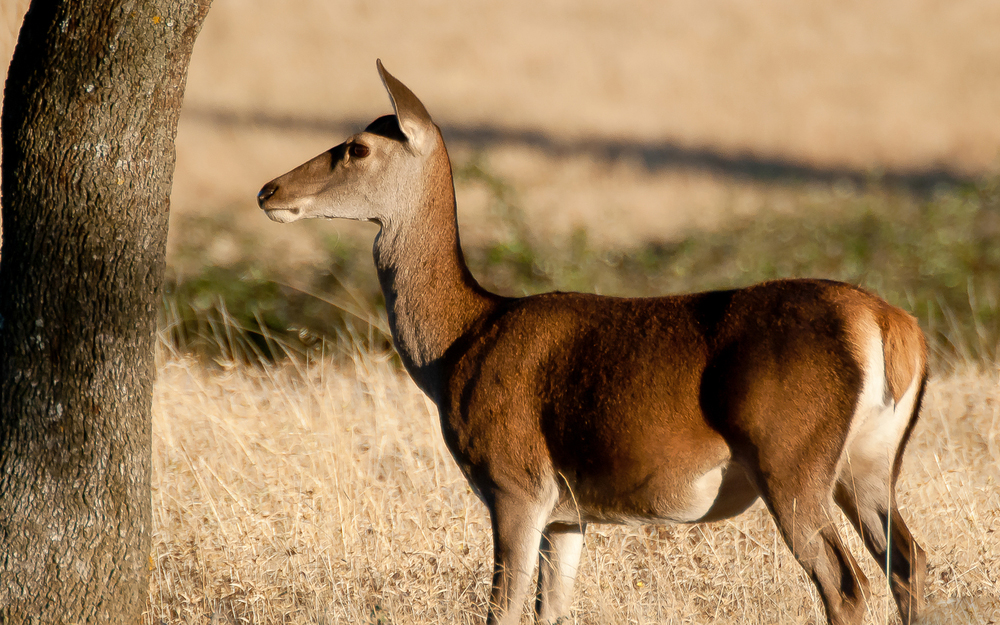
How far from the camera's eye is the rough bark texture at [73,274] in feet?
12.0

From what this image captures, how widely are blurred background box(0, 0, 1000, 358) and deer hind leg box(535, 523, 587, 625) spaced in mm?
3294

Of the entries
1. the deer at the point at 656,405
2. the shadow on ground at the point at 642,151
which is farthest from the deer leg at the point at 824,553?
the shadow on ground at the point at 642,151

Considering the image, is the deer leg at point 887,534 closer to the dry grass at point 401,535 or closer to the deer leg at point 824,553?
the dry grass at point 401,535

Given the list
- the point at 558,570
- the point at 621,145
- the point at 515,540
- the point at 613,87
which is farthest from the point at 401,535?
the point at 613,87

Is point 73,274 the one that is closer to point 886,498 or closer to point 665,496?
point 665,496

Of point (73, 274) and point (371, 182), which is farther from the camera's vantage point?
point (371, 182)

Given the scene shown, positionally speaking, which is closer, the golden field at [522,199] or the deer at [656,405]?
the deer at [656,405]

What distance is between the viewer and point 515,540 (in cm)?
402

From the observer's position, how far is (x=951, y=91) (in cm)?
2397

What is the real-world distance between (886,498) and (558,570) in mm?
1325

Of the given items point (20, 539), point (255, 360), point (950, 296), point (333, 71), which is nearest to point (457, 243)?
point (20, 539)

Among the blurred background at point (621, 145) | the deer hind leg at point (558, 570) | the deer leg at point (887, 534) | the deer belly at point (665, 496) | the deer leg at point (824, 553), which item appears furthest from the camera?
the blurred background at point (621, 145)

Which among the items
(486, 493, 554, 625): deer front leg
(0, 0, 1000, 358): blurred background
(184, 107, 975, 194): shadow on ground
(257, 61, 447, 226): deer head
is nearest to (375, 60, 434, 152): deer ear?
(257, 61, 447, 226): deer head

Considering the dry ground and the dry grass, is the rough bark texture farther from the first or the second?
the dry ground
